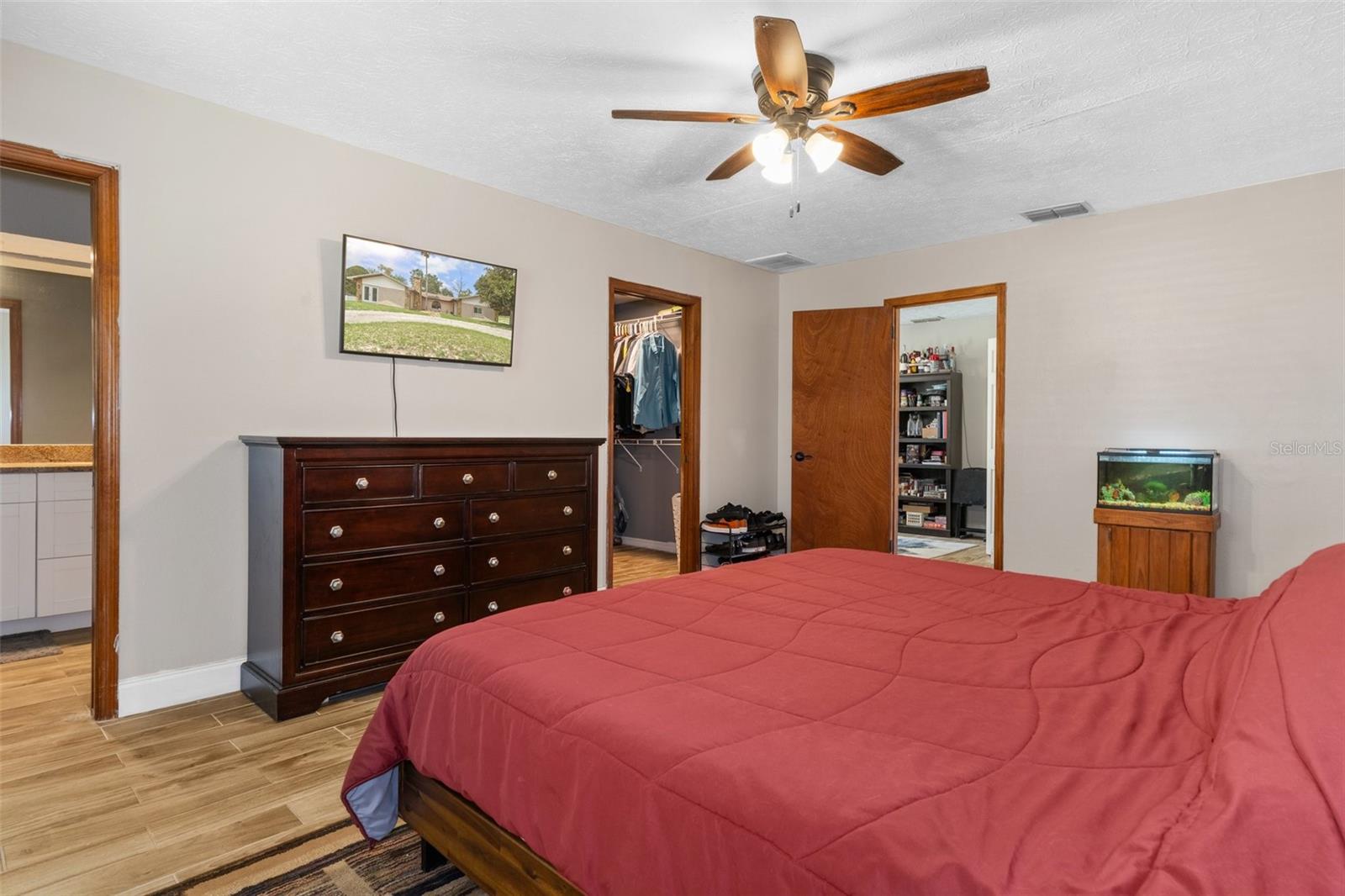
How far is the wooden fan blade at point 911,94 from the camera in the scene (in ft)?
6.91

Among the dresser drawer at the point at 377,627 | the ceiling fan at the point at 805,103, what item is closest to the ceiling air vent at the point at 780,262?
the ceiling fan at the point at 805,103

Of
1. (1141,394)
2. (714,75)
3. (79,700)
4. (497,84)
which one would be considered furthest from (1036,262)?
(79,700)

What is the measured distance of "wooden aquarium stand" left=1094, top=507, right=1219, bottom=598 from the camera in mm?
3551

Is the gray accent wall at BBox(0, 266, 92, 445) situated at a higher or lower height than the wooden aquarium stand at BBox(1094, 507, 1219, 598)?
higher

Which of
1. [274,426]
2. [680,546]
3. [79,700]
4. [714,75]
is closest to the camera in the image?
[714,75]

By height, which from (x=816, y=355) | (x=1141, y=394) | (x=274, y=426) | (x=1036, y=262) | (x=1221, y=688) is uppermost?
(x=1036, y=262)

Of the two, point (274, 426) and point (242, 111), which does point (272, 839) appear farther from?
point (242, 111)

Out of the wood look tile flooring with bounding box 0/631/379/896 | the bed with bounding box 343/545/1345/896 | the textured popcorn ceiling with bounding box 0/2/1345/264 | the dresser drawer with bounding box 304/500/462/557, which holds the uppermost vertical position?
the textured popcorn ceiling with bounding box 0/2/1345/264

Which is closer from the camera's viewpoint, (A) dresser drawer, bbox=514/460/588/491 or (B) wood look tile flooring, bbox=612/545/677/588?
(A) dresser drawer, bbox=514/460/588/491

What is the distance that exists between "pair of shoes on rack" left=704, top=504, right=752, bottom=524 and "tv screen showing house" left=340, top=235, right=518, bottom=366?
1945 mm

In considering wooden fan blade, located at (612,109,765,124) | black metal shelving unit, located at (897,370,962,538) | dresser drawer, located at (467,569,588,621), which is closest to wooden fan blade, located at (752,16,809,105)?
wooden fan blade, located at (612,109,765,124)

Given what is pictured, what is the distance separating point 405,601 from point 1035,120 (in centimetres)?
342

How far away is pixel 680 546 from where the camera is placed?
5.11 metres

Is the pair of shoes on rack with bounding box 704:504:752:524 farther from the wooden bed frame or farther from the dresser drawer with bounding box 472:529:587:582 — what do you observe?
the wooden bed frame
